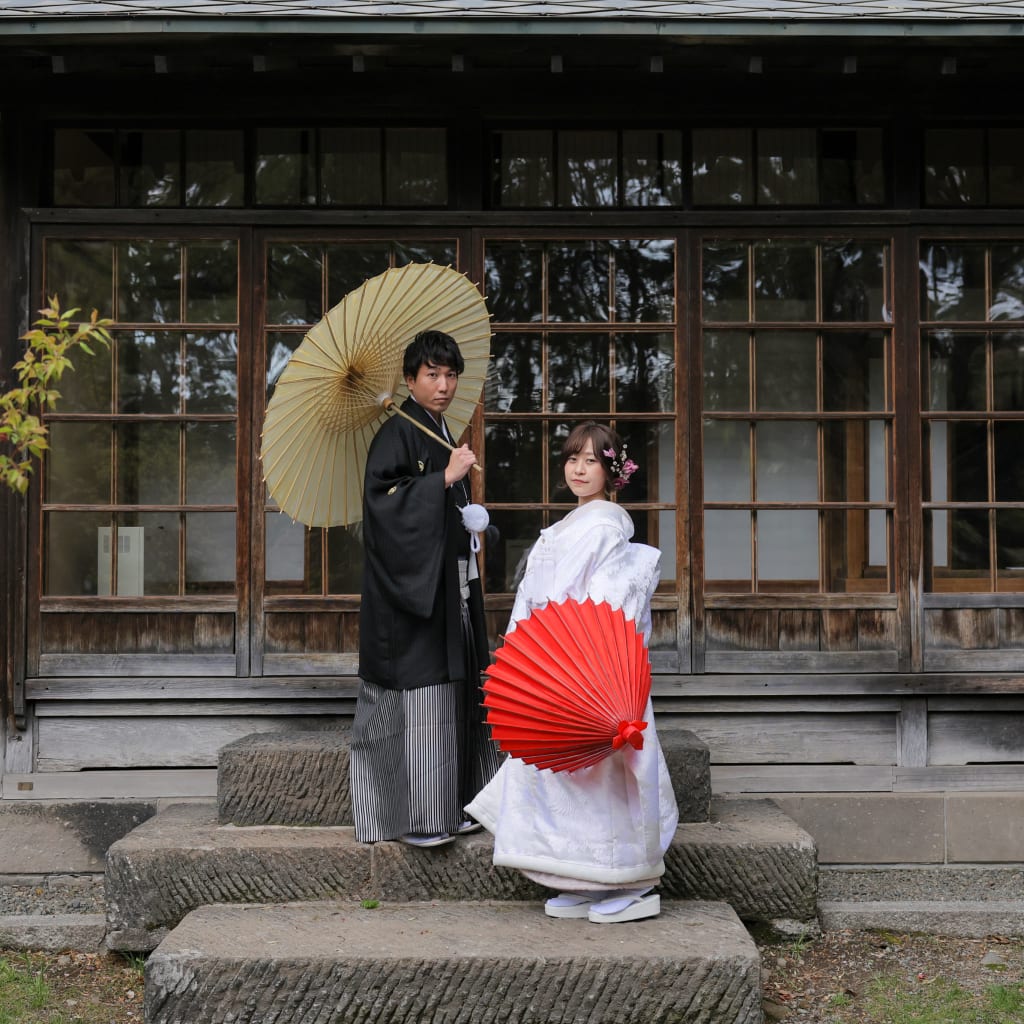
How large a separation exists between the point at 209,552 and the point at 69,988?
208 centimetres

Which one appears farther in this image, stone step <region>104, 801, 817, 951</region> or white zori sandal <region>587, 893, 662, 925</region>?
stone step <region>104, 801, 817, 951</region>

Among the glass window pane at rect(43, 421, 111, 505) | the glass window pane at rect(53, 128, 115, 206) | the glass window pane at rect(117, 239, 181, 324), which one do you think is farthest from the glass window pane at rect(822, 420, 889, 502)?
the glass window pane at rect(53, 128, 115, 206)

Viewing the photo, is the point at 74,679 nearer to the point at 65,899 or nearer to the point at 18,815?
the point at 18,815

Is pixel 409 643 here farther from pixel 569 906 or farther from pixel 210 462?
pixel 210 462

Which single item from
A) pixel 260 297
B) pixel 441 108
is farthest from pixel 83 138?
pixel 441 108

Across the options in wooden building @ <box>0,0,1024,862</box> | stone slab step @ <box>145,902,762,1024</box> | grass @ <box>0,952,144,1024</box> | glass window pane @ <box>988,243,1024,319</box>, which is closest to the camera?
stone slab step @ <box>145,902,762,1024</box>

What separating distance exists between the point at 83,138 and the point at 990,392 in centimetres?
476

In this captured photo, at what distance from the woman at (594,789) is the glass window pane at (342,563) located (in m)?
1.62

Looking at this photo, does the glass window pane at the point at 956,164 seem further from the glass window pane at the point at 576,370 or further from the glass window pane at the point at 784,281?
the glass window pane at the point at 576,370

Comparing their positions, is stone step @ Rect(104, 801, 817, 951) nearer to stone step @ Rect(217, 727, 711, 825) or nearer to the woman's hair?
stone step @ Rect(217, 727, 711, 825)

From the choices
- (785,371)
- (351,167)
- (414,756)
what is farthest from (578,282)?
(414,756)

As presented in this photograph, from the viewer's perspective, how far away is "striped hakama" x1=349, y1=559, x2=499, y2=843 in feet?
13.2

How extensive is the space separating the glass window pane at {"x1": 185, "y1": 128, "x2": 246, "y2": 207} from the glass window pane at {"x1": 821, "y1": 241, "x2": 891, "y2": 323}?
2.98 m

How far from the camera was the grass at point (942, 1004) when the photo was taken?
369 centimetres
